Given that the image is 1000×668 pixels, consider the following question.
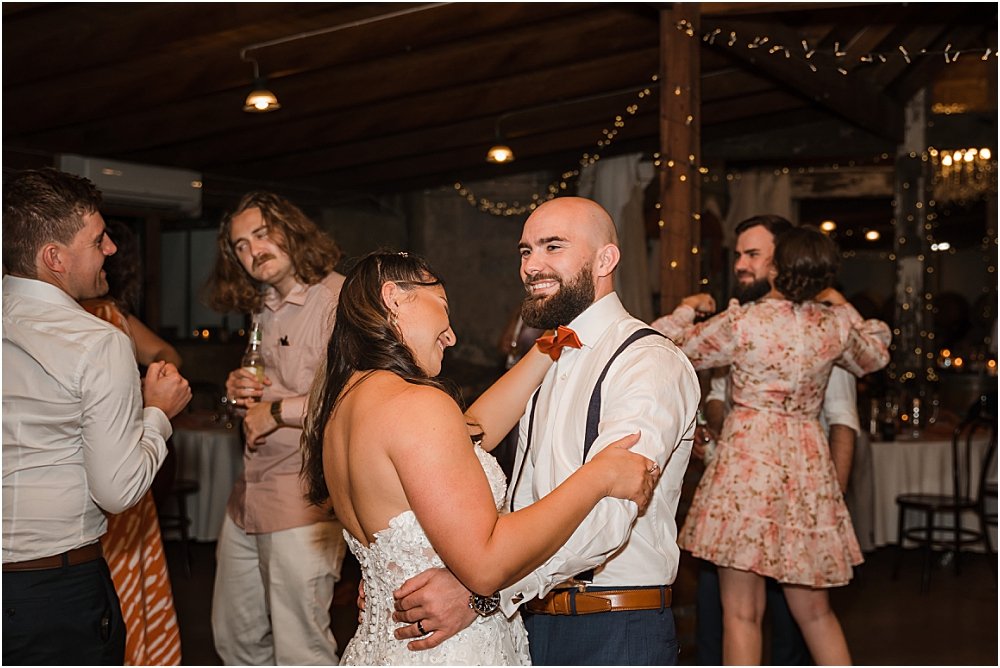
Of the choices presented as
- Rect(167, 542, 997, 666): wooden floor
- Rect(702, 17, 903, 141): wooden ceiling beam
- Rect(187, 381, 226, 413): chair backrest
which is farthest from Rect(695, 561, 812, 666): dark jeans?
Rect(187, 381, 226, 413): chair backrest

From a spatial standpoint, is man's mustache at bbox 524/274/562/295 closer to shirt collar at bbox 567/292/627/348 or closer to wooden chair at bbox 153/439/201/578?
shirt collar at bbox 567/292/627/348

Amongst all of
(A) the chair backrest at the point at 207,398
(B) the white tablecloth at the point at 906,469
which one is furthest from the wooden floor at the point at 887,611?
(A) the chair backrest at the point at 207,398

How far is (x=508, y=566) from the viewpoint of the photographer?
173 centimetres

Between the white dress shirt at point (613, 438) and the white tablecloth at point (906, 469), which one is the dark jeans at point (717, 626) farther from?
the white tablecloth at point (906, 469)

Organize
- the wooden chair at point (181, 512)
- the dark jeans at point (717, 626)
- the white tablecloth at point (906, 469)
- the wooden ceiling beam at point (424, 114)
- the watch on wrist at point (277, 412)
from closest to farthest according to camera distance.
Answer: the watch on wrist at point (277, 412) → the dark jeans at point (717, 626) → the wooden chair at point (181, 512) → the white tablecloth at point (906, 469) → the wooden ceiling beam at point (424, 114)

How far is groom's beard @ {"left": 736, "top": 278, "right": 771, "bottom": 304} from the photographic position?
359 centimetres

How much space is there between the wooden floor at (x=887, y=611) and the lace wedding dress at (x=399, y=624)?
2.14 meters

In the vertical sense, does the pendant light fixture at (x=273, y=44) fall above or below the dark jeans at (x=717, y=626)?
above

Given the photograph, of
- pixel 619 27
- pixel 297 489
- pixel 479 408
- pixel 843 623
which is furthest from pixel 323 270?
pixel 619 27

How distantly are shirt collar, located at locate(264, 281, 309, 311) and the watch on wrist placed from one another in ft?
1.17

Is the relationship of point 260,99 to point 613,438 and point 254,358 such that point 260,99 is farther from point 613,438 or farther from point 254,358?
point 613,438

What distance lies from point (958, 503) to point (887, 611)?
44.8 inches

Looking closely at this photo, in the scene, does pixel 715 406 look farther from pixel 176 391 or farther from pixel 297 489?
pixel 176 391

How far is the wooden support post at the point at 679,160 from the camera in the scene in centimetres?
472
